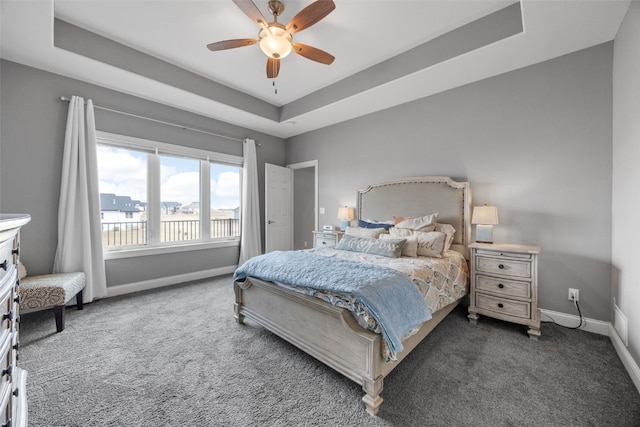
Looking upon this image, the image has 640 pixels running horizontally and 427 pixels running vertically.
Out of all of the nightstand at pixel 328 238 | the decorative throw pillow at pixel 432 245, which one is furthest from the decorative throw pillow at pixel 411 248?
the nightstand at pixel 328 238

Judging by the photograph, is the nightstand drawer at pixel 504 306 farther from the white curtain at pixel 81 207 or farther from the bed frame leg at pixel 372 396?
the white curtain at pixel 81 207

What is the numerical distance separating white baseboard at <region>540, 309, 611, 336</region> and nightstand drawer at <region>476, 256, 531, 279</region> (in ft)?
2.25

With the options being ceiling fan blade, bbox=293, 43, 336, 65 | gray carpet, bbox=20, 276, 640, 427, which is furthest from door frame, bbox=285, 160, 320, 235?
gray carpet, bbox=20, 276, 640, 427

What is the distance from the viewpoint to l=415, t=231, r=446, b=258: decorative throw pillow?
272cm

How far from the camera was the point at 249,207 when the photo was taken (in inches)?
185

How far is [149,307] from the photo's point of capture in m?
3.03

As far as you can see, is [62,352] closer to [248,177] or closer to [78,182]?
[78,182]

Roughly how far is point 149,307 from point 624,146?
15.9 feet

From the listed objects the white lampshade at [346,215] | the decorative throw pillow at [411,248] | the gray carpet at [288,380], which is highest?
the white lampshade at [346,215]

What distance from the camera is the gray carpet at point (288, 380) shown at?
1465 millimetres

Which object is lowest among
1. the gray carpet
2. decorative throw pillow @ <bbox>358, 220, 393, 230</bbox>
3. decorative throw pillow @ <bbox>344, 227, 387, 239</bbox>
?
the gray carpet

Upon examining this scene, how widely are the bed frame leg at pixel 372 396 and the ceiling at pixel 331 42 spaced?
2.90m

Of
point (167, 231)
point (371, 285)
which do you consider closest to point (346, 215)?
point (371, 285)

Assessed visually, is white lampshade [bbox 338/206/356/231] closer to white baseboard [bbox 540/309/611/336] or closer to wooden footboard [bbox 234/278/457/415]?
wooden footboard [bbox 234/278/457/415]
